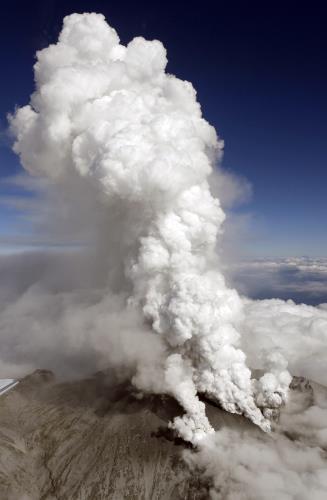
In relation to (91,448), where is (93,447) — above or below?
above

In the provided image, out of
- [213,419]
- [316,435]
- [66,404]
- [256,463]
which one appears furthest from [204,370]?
[66,404]

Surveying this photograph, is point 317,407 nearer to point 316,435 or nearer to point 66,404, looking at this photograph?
point 316,435

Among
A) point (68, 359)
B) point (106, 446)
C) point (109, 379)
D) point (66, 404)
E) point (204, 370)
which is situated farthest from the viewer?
point (68, 359)

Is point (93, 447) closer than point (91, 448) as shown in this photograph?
No

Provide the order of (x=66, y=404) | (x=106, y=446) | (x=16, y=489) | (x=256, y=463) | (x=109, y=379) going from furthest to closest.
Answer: (x=109, y=379)
(x=66, y=404)
(x=106, y=446)
(x=256, y=463)
(x=16, y=489)

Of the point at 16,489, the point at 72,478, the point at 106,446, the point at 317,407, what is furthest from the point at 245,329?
the point at 16,489

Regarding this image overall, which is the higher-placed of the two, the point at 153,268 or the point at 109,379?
the point at 153,268

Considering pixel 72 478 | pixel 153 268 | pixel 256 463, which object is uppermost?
pixel 153 268

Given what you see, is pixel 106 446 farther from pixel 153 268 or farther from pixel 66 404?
pixel 153 268

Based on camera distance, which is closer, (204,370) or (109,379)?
(204,370)
